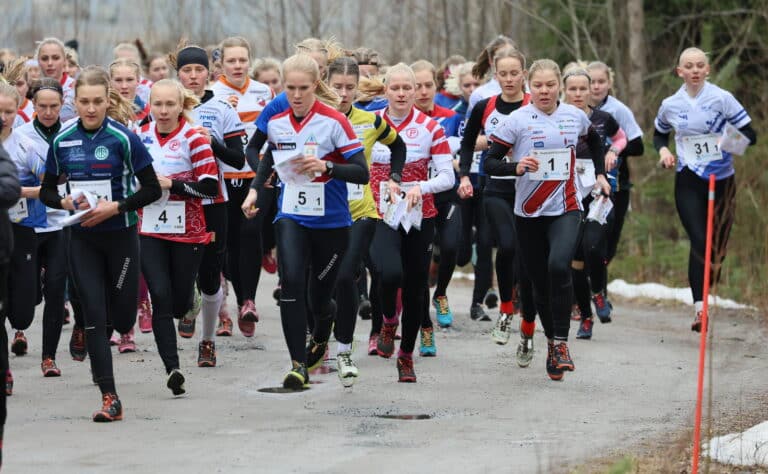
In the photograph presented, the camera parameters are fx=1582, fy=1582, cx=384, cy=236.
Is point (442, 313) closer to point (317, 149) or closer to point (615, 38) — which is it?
point (317, 149)

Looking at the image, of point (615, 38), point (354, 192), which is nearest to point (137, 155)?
point (354, 192)

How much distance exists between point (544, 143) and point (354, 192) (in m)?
1.30

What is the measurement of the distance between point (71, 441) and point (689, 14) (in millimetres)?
15176

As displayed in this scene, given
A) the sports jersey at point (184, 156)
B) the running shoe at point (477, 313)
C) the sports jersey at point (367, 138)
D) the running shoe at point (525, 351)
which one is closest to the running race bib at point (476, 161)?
the running shoe at point (477, 313)

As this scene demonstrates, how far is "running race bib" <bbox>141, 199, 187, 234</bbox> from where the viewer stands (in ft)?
32.5

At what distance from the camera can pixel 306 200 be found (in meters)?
9.33

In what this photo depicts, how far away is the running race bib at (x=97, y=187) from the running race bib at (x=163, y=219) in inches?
41.8

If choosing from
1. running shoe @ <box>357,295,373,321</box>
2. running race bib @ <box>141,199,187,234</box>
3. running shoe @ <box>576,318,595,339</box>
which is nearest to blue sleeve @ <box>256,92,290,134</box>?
running race bib @ <box>141,199,187,234</box>

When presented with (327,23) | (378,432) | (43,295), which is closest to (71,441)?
(378,432)

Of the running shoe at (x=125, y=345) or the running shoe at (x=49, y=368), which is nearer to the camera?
the running shoe at (x=49, y=368)

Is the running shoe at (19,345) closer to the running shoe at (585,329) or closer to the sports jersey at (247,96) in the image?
the sports jersey at (247,96)

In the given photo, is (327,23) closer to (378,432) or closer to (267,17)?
(267,17)

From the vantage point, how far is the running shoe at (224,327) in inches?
→ 493

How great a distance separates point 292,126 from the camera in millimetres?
9398
